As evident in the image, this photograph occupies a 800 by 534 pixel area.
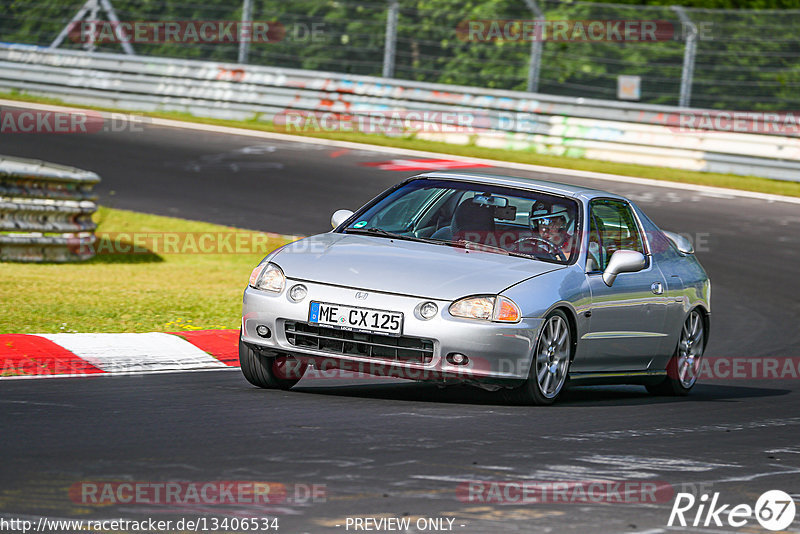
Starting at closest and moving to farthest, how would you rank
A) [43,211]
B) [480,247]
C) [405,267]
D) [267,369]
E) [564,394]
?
[405,267]
[267,369]
[480,247]
[564,394]
[43,211]

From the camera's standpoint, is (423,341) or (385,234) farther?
(385,234)

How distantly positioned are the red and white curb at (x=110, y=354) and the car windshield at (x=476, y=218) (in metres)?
1.58

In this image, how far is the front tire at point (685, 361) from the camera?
9.50 meters

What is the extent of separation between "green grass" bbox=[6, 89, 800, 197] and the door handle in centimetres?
1205

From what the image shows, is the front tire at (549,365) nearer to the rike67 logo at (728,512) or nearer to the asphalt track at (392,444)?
the asphalt track at (392,444)

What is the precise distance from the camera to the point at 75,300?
1145cm

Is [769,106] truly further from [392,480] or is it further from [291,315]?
[392,480]

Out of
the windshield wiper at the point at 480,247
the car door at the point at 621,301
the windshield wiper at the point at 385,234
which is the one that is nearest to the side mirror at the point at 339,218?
the windshield wiper at the point at 385,234

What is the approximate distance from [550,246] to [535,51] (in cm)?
1511

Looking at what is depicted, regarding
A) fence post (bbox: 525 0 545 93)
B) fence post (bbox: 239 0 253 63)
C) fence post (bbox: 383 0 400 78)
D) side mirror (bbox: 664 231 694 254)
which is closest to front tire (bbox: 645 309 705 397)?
side mirror (bbox: 664 231 694 254)

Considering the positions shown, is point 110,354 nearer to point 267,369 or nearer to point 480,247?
point 267,369

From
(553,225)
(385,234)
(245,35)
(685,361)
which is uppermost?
(245,35)

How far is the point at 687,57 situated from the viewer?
22.0 m

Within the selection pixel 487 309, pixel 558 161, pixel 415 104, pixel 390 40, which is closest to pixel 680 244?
pixel 487 309
